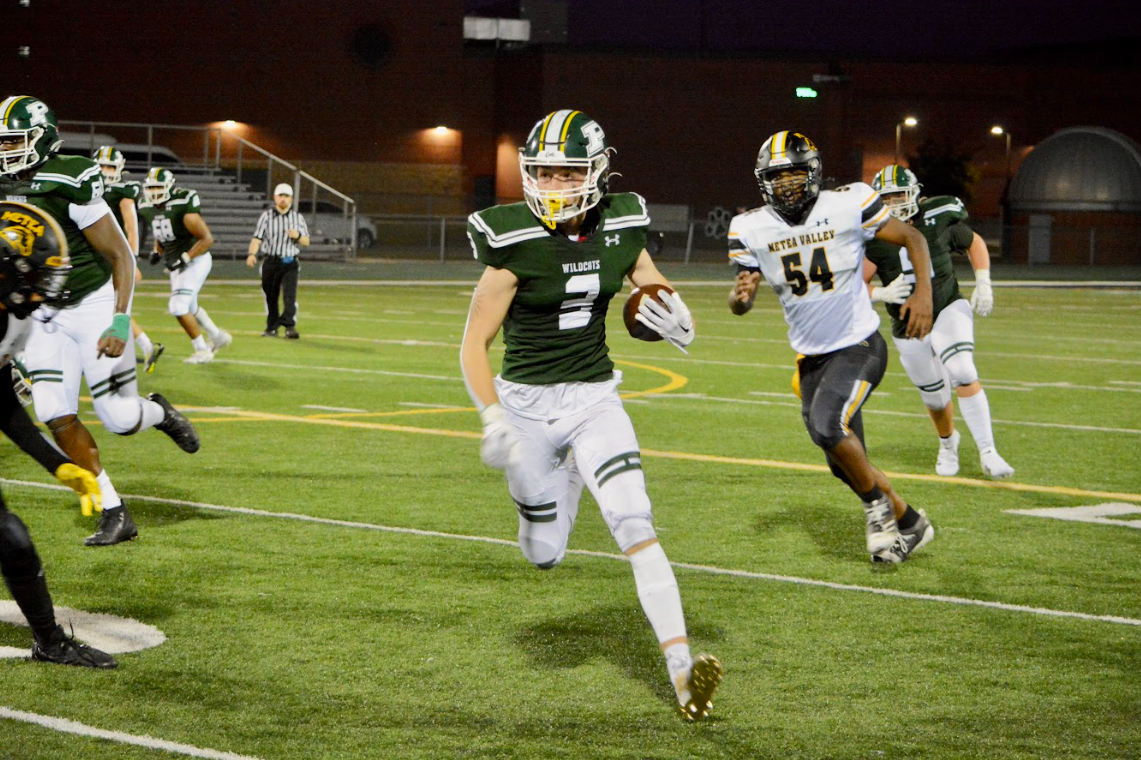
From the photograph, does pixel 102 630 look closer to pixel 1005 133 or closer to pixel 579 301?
pixel 579 301

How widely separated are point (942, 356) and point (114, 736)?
20.8 ft

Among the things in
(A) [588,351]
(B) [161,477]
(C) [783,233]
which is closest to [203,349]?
(B) [161,477]

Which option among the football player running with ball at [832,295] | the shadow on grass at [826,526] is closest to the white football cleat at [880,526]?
the football player running with ball at [832,295]

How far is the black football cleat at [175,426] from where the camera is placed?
25.7 ft

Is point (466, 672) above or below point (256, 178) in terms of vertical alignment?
below

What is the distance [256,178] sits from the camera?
4006 cm

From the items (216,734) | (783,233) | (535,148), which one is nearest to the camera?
(216,734)

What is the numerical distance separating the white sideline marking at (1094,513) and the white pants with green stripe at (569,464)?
141 inches

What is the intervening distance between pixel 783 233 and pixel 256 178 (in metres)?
34.7

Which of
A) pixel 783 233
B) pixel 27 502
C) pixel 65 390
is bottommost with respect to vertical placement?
pixel 27 502

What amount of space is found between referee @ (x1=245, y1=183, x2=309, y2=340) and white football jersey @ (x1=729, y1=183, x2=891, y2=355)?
11.9 m

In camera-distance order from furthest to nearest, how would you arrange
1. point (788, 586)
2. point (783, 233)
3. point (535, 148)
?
point (783, 233) → point (788, 586) → point (535, 148)

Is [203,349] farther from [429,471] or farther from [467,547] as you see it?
[467,547]

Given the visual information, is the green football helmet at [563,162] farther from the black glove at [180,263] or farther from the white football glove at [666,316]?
the black glove at [180,263]
